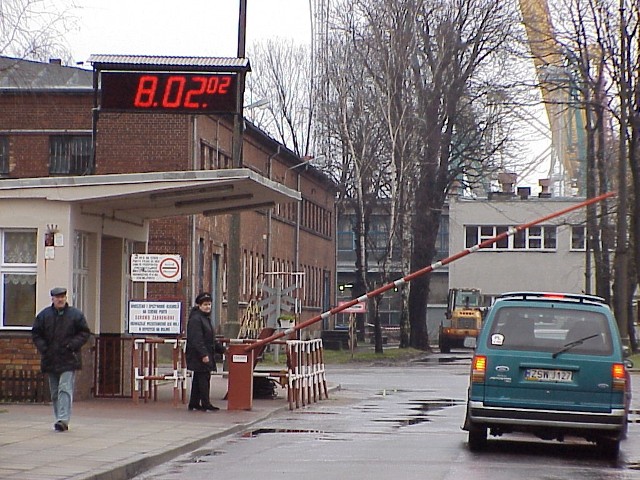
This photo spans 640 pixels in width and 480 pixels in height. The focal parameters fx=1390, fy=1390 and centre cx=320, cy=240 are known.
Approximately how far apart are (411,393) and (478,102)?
2785 centimetres

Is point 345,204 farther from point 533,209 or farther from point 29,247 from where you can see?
point 29,247

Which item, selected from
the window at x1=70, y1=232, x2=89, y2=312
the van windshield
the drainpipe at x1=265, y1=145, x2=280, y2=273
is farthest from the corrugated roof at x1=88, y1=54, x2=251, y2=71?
the drainpipe at x1=265, y1=145, x2=280, y2=273

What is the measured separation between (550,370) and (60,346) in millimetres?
5588

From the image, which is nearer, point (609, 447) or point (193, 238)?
point (609, 447)

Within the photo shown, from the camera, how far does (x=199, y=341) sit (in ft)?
65.9

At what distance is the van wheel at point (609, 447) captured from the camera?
15.1m

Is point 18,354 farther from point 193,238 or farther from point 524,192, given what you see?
point 524,192

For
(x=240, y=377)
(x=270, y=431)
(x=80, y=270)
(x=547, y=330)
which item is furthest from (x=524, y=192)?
(x=547, y=330)

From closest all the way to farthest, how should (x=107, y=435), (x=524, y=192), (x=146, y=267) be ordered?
(x=107, y=435), (x=146, y=267), (x=524, y=192)

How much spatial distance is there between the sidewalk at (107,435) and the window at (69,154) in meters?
22.1

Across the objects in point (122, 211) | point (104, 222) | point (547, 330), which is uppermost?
point (122, 211)

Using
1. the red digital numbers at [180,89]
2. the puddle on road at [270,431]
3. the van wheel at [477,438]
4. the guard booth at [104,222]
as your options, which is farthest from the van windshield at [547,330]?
the red digital numbers at [180,89]

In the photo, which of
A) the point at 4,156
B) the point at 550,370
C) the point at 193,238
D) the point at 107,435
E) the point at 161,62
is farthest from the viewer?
the point at 4,156

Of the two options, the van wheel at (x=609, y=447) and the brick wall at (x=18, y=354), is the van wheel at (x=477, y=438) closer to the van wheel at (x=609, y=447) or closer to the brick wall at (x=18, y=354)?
the van wheel at (x=609, y=447)
